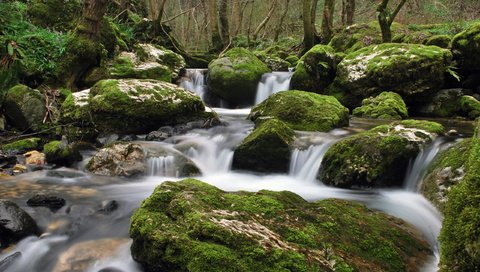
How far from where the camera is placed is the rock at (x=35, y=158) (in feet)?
22.9

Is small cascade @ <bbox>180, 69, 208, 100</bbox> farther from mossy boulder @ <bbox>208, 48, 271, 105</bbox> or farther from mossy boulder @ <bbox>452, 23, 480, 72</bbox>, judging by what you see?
mossy boulder @ <bbox>452, 23, 480, 72</bbox>

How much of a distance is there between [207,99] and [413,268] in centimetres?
1060

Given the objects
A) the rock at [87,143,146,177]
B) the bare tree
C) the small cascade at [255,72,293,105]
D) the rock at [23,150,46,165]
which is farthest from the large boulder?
the bare tree

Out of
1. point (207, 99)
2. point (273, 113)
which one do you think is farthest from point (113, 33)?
point (273, 113)

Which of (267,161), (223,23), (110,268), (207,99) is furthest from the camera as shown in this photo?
(223,23)

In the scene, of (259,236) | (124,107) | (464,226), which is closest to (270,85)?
(124,107)

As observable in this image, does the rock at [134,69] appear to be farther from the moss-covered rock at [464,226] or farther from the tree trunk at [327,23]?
the moss-covered rock at [464,226]

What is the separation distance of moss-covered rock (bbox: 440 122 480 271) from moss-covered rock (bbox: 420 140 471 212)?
2684 millimetres

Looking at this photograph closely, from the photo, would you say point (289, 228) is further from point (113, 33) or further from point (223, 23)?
point (223, 23)

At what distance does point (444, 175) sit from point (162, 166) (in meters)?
4.47

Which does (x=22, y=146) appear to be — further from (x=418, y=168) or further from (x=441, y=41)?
(x=441, y=41)

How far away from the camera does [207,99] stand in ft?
42.8

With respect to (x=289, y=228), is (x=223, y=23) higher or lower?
higher

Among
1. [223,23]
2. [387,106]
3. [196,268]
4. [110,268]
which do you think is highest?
[223,23]
